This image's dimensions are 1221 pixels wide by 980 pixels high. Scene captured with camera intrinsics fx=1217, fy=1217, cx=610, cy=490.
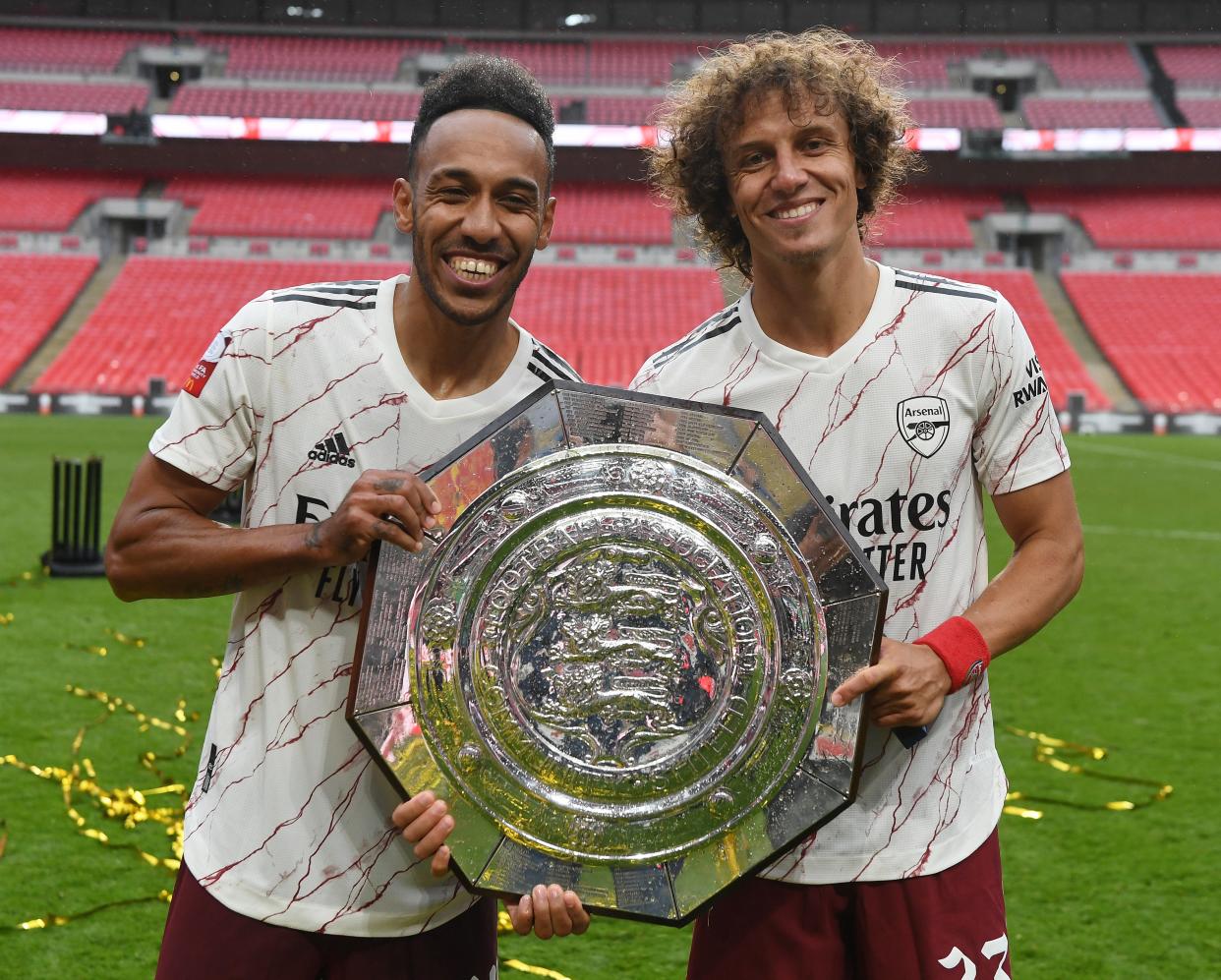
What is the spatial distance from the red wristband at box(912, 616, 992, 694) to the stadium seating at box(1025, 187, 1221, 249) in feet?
92.7

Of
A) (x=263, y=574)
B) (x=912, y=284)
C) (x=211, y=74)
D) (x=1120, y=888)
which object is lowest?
(x=1120, y=888)

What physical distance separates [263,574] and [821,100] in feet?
3.44

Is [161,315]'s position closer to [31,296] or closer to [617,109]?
[31,296]

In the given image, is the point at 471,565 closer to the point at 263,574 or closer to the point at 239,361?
the point at 263,574

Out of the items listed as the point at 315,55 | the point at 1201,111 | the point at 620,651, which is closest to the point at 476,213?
the point at 620,651

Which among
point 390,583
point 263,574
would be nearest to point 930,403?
point 390,583

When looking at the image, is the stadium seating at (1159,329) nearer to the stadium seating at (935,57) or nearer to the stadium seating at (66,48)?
the stadium seating at (935,57)

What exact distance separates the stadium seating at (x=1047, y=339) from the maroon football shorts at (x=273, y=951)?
19841mm

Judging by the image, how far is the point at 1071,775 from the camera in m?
4.55

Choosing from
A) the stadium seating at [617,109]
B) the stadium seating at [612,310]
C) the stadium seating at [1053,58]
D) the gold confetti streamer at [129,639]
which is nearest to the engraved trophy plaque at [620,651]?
the gold confetti streamer at [129,639]

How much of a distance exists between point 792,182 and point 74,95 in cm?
3120

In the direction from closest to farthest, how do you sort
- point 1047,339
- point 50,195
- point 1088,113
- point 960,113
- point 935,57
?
point 1047,339
point 50,195
point 1088,113
point 960,113
point 935,57

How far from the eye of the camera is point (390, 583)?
1.54 meters

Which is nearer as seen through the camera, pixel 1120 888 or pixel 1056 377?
pixel 1120 888
